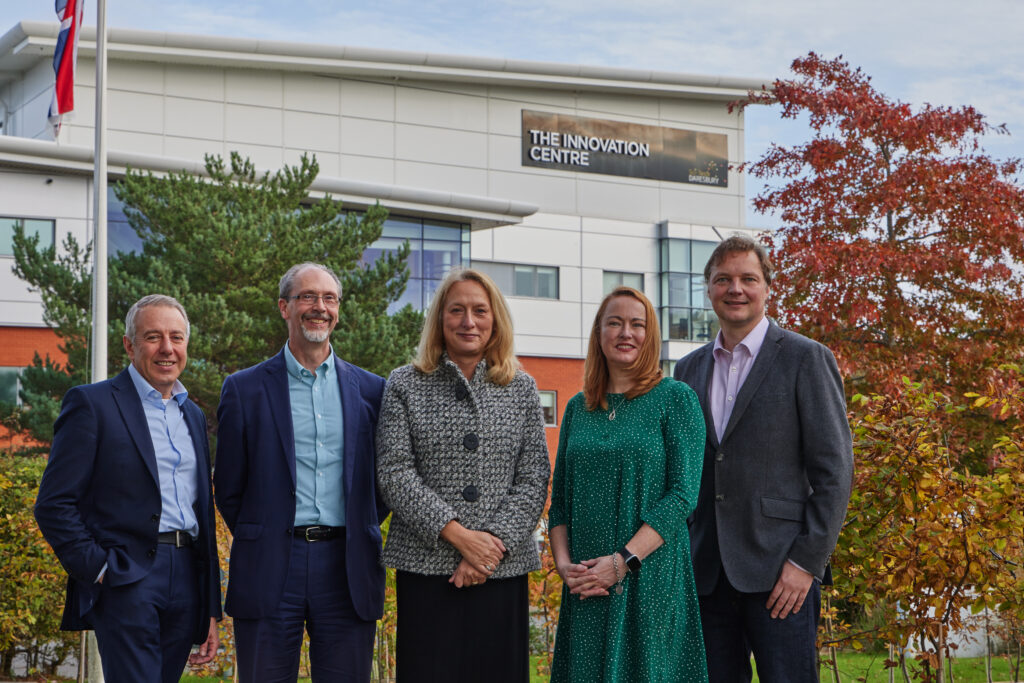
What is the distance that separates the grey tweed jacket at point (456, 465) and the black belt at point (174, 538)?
86 cm

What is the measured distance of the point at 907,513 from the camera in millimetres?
5645

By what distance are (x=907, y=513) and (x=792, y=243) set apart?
24.9 feet

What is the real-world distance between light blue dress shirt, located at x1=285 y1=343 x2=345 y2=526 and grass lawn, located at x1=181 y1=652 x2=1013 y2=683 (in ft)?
17.0

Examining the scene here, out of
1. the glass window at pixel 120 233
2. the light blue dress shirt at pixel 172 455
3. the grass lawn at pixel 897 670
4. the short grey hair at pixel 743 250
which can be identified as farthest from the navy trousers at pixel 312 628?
the glass window at pixel 120 233

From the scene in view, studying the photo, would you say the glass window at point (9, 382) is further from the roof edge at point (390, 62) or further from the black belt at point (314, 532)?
the black belt at point (314, 532)

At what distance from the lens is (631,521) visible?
447cm

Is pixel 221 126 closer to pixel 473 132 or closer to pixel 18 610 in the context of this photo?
pixel 473 132

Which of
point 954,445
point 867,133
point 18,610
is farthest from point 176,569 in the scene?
point 867,133

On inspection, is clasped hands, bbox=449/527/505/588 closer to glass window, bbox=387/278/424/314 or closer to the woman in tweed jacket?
the woman in tweed jacket

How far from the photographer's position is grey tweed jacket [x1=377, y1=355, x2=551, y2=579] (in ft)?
14.9

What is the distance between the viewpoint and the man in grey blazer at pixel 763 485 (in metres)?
4.41

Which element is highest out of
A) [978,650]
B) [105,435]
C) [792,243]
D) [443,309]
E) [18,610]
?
[792,243]

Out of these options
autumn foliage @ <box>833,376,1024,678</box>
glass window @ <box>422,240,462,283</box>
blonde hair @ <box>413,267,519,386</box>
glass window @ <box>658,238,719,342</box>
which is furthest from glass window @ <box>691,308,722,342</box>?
blonde hair @ <box>413,267,519,386</box>

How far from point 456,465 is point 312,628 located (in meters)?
0.95
